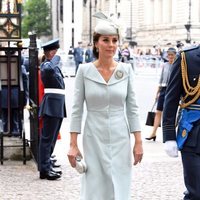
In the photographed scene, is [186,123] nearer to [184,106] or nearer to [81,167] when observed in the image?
[184,106]

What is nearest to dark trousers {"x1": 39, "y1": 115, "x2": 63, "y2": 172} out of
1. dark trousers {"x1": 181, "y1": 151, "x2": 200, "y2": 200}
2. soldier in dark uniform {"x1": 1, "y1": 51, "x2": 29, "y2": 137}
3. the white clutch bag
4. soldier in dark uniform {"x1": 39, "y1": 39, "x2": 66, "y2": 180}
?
soldier in dark uniform {"x1": 39, "y1": 39, "x2": 66, "y2": 180}

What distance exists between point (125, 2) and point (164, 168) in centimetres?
8215

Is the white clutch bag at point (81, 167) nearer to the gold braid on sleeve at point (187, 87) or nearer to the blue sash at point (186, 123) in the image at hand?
the blue sash at point (186, 123)

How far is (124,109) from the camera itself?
5.52 m

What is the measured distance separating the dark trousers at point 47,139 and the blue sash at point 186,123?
3.23 m

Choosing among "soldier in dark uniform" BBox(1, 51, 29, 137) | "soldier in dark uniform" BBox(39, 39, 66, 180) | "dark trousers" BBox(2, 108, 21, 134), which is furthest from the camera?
"dark trousers" BBox(2, 108, 21, 134)

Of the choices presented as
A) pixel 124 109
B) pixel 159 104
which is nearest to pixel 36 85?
pixel 159 104

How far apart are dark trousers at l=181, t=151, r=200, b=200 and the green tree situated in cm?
11369

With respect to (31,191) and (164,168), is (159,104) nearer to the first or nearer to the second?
(164,168)

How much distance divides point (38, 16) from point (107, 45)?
115501 millimetres

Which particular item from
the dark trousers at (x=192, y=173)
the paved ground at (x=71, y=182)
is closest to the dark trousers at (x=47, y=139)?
the paved ground at (x=71, y=182)

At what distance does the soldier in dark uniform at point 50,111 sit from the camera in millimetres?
8531

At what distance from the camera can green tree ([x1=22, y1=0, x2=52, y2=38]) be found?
388ft

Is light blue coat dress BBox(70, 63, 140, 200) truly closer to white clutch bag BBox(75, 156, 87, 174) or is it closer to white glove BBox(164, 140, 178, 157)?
white clutch bag BBox(75, 156, 87, 174)
